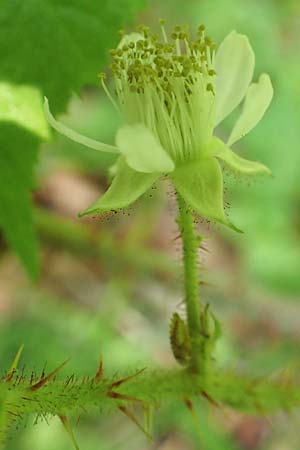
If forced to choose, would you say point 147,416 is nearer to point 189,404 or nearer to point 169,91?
point 189,404

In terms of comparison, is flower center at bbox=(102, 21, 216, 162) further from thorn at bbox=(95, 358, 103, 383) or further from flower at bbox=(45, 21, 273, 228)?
thorn at bbox=(95, 358, 103, 383)

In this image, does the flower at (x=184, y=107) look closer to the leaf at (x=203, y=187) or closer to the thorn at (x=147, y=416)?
the leaf at (x=203, y=187)

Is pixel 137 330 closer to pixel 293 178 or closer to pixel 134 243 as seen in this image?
pixel 134 243

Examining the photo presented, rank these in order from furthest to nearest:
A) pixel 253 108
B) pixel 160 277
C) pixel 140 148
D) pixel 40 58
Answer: pixel 160 277, pixel 40 58, pixel 253 108, pixel 140 148

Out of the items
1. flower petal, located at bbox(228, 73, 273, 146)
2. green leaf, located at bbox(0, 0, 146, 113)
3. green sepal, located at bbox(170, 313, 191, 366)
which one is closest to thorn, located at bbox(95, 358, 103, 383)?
green sepal, located at bbox(170, 313, 191, 366)

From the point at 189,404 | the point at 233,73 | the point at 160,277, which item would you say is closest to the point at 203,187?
the point at 233,73

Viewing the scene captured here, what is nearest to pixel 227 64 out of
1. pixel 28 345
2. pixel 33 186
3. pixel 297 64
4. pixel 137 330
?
pixel 33 186
